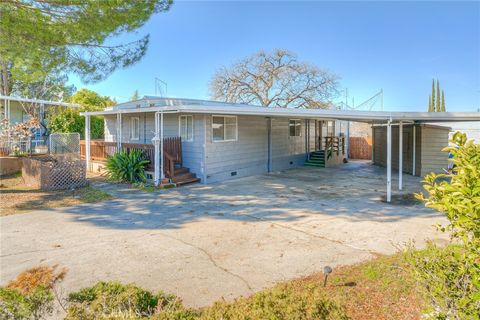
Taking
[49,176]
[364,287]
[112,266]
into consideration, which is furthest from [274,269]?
[49,176]

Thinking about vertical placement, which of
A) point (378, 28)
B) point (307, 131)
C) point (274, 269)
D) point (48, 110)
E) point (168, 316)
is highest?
point (378, 28)

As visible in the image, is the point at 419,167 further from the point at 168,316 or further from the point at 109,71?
the point at 168,316

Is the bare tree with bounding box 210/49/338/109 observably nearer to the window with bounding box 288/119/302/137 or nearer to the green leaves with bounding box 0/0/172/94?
the window with bounding box 288/119/302/137

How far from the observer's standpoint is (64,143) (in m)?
15.1

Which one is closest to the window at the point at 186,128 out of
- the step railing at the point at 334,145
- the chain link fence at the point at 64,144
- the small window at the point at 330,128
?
the chain link fence at the point at 64,144

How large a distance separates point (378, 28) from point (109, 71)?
1861 cm

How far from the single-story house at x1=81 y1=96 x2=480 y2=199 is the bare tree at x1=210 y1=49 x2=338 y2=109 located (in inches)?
518

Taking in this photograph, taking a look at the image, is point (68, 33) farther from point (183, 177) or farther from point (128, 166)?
point (183, 177)

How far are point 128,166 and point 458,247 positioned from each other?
10738 mm

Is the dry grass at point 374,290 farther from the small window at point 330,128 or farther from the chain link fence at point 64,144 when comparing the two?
the small window at point 330,128

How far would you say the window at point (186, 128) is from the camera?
470 inches

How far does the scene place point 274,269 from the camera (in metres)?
4.50

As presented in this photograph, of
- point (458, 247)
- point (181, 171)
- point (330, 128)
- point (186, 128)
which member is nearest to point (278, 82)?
point (330, 128)

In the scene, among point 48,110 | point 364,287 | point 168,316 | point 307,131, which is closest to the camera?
point 168,316
